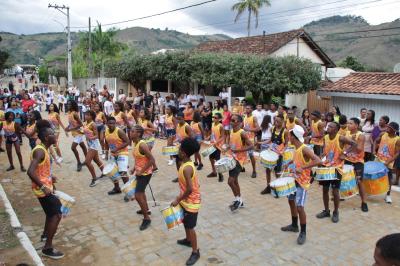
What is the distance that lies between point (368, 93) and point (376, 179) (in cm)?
791

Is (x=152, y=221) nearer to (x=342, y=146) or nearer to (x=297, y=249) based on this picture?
(x=297, y=249)

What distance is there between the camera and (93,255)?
5562 mm

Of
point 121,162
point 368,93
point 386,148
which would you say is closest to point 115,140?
point 121,162

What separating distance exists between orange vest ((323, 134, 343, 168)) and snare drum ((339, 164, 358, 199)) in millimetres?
196

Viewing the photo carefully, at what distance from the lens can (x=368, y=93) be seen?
47.4 feet

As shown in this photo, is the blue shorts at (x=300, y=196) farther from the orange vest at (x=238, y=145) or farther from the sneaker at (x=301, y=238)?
the orange vest at (x=238, y=145)

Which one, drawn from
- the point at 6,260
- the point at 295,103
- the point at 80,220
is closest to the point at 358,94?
the point at 295,103

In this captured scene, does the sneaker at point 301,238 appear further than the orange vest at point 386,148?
No

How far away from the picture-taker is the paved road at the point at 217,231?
549 cm

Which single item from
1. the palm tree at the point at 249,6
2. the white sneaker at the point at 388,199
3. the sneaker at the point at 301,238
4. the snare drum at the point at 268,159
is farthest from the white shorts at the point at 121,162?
the palm tree at the point at 249,6

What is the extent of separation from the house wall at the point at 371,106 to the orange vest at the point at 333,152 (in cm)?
845

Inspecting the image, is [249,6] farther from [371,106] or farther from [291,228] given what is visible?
[291,228]

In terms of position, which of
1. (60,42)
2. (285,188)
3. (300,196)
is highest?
(60,42)

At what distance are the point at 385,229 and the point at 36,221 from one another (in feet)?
20.3
